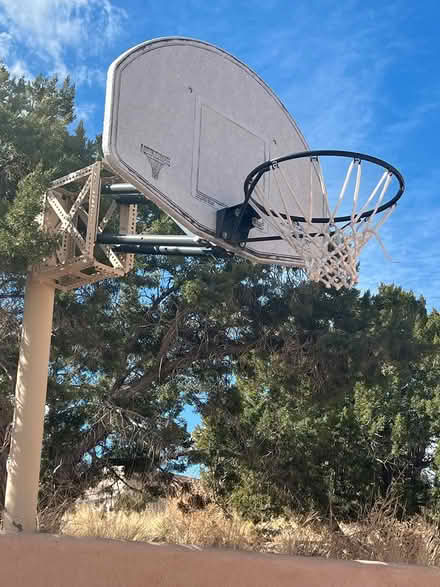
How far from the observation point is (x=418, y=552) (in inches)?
342

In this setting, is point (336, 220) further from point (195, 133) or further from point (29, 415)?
point (29, 415)

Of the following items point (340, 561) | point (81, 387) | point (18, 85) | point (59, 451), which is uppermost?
point (18, 85)

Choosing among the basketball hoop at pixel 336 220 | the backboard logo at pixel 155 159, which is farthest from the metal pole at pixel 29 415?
the basketball hoop at pixel 336 220

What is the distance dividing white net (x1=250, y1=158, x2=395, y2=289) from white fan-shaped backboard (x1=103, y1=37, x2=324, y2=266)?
19 cm

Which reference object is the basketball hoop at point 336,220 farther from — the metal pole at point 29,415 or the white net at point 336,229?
the metal pole at point 29,415

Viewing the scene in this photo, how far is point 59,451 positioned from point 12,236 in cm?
502

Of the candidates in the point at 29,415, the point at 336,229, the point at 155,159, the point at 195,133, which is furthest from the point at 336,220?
the point at 29,415

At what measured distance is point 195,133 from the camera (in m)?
6.98

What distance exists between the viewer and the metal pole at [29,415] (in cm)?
743

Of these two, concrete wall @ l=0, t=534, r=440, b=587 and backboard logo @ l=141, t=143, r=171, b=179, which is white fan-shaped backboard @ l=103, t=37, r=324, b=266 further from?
concrete wall @ l=0, t=534, r=440, b=587

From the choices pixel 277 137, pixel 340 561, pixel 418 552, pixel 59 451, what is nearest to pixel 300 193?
pixel 277 137

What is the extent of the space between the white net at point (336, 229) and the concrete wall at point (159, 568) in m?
3.15

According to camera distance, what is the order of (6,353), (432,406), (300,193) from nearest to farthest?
1. (300,193)
2. (6,353)
3. (432,406)

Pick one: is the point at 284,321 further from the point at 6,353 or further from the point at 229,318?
the point at 6,353
